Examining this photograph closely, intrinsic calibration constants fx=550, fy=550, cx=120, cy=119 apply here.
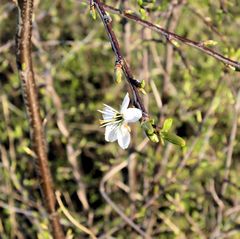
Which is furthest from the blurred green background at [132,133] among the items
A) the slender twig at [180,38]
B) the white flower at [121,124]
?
the white flower at [121,124]

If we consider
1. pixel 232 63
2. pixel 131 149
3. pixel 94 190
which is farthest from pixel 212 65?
pixel 232 63

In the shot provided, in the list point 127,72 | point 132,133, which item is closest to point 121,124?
point 127,72

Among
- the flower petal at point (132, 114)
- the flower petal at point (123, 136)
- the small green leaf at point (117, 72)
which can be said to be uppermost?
the small green leaf at point (117, 72)

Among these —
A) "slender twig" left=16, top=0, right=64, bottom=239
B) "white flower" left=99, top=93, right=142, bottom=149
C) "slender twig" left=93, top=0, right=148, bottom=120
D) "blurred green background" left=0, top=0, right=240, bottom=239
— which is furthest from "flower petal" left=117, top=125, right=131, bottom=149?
"blurred green background" left=0, top=0, right=240, bottom=239

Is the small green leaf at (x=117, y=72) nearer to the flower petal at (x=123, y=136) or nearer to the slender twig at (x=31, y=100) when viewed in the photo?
the flower petal at (x=123, y=136)

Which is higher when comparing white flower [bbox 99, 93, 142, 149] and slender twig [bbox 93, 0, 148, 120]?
slender twig [bbox 93, 0, 148, 120]

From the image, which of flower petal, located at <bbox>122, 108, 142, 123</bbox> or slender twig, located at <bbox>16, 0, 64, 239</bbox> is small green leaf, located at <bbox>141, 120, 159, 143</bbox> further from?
slender twig, located at <bbox>16, 0, 64, 239</bbox>

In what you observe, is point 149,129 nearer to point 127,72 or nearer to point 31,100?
point 127,72
